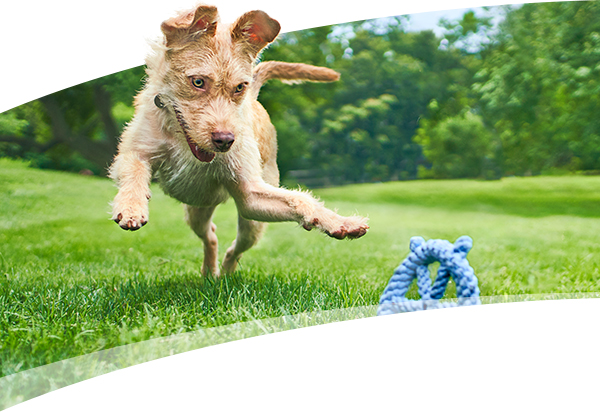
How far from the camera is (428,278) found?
5.03m

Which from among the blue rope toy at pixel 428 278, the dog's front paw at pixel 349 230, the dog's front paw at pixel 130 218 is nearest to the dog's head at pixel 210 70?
the dog's front paw at pixel 130 218

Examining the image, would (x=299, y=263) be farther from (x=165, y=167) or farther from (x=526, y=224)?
(x=526, y=224)

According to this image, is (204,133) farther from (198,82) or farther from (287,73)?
(287,73)

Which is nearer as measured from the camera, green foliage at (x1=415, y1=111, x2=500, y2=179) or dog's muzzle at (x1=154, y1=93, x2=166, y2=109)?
dog's muzzle at (x1=154, y1=93, x2=166, y2=109)

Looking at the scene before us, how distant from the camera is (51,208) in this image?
5.75 m

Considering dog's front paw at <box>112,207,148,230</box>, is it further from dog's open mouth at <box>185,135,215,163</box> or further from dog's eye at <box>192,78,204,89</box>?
dog's eye at <box>192,78,204,89</box>

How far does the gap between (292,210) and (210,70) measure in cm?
104

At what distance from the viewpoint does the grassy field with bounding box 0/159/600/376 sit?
397 cm

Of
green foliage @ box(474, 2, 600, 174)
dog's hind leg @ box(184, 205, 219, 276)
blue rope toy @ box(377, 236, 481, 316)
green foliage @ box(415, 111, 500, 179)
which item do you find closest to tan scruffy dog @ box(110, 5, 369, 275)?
dog's hind leg @ box(184, 205, 219, 276)

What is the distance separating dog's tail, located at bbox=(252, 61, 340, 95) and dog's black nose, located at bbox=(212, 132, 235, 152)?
149 cm

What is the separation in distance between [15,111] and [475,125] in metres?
5.66

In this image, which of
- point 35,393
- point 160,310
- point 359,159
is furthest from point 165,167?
point 359,159

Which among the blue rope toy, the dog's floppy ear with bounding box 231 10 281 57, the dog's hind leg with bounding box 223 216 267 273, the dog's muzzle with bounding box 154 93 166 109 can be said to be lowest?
the blue rope toy

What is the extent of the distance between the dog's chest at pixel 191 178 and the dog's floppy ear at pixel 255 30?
86cm
